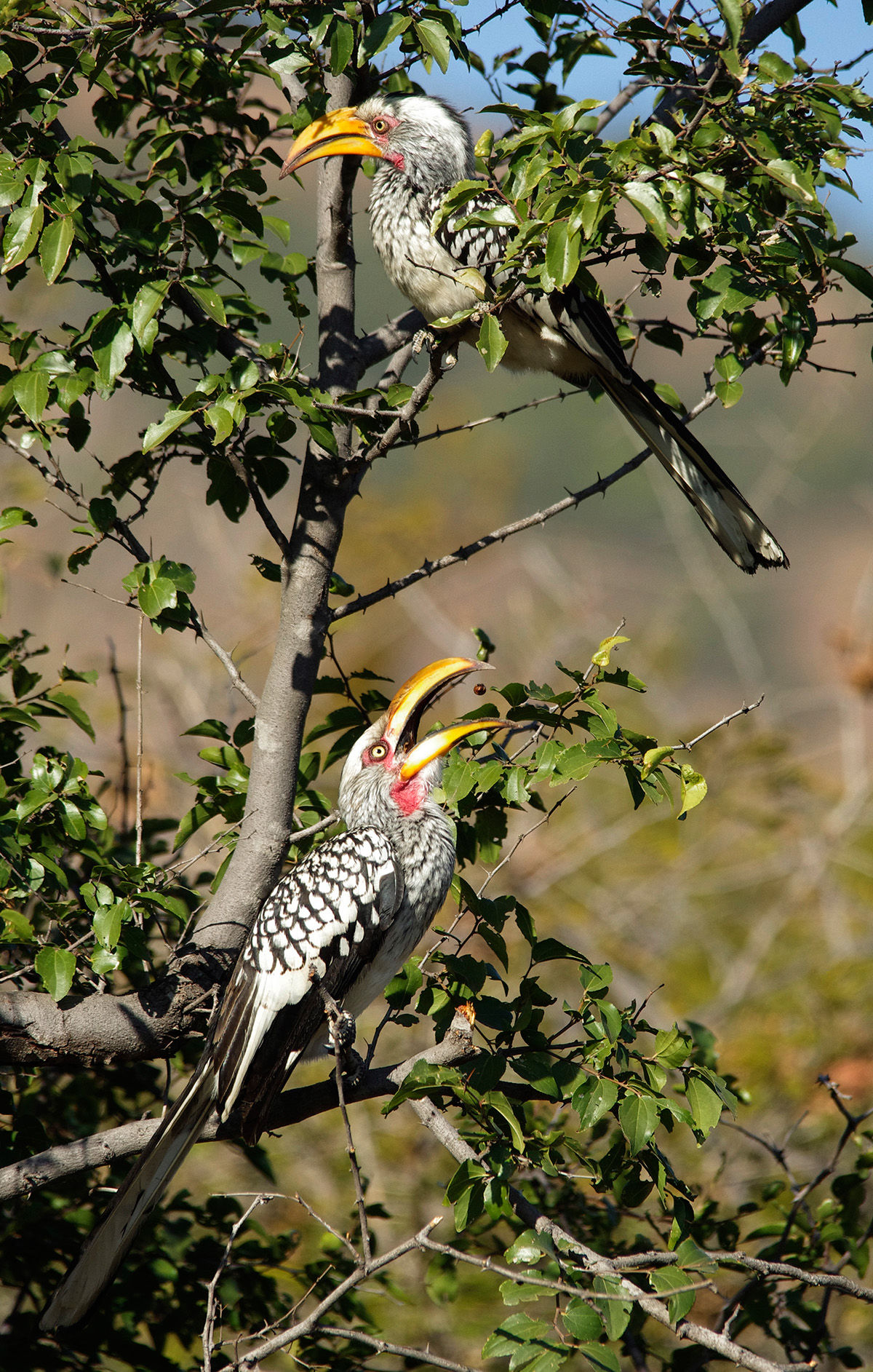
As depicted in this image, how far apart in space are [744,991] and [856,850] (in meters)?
1.90

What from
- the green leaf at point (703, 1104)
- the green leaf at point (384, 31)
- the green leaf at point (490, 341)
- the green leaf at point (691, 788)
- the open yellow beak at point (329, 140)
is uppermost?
the open yellow beak at point (329, 140)

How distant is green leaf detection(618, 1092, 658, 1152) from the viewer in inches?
73.7

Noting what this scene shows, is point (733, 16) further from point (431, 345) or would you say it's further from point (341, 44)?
point (431, 345)

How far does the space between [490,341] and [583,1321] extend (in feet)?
5.53

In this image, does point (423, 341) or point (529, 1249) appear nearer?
point (529, 1249)

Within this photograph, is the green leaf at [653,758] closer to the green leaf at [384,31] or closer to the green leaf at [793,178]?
the green leaf at [793,178]

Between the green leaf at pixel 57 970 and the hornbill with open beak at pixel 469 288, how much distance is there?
1592mm

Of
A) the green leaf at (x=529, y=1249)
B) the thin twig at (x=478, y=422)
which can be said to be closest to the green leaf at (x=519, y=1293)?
the green leaf at (x=529, y=1249)

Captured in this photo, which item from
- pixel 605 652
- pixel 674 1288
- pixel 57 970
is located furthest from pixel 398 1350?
pixel 605 652

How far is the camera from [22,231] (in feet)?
6.37

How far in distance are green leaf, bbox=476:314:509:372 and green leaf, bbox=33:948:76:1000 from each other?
137 centimetres

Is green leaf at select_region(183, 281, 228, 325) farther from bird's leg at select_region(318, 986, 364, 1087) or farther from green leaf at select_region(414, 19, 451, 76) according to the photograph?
bird's leg at select_region(318, 986, 364, 1087)

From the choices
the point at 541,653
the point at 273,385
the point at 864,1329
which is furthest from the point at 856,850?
the point at 273,385

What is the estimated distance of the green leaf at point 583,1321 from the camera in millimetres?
1684
